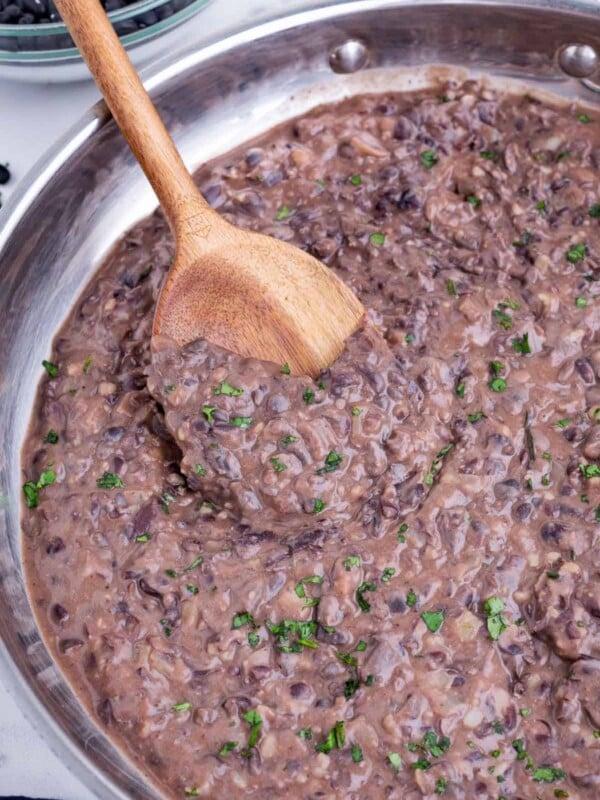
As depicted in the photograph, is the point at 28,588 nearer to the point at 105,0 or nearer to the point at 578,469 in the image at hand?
the point at 578,469

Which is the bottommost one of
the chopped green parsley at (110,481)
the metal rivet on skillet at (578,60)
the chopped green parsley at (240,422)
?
the chopped green parsley at (110,481)

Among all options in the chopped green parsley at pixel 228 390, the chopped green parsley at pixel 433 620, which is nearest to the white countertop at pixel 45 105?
the chopped green parsley at pixel 228 390

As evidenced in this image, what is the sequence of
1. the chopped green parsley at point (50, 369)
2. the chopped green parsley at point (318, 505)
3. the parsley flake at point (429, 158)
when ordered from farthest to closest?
the parsley flake at point (429, 158) → the chopped green parsley at point (50, 369) → the chopped green parsley at point (318, 505)

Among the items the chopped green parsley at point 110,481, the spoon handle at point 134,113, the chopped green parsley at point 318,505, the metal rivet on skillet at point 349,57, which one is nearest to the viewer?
the chopped green parsley at point 318,505

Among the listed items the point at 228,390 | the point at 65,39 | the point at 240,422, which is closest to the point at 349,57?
the point at 65,39

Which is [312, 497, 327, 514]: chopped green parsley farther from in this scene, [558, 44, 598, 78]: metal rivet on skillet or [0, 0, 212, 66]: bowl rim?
[0, 0, 212, 66]: bowl rim

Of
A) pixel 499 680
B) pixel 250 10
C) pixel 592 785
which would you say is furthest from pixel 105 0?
pixel 592 785

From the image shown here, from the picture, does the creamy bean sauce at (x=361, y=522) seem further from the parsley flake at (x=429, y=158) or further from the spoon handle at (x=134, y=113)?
the spoon handle at (x=134, y=113)

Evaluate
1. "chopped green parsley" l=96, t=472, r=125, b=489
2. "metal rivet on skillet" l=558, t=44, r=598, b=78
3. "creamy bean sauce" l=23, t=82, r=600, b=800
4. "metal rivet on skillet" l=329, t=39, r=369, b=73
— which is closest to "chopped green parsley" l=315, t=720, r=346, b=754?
"creamy bean sauce" l=23, t=82, r=600, b=800
